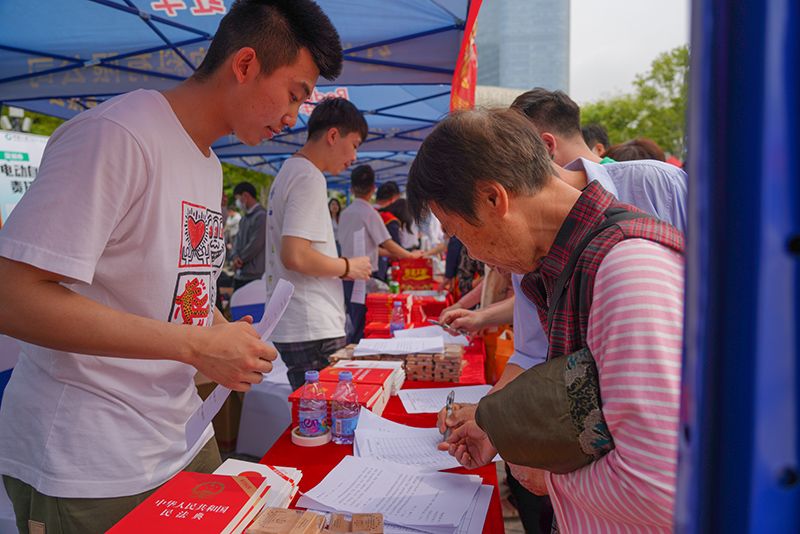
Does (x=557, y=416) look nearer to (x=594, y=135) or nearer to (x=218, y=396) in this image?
(x=218, y=396)

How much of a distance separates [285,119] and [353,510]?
3.33ft

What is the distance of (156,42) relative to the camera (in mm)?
4961

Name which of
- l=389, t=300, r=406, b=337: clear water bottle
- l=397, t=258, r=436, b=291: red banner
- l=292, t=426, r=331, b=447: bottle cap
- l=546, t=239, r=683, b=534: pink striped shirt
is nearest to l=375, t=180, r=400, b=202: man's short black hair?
l=397, t=258, r=436, b=291: red banner

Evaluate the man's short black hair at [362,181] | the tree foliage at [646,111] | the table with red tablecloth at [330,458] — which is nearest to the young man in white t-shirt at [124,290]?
the table with red tablecloth at [330,458]

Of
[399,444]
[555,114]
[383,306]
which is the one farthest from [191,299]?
[383,306]

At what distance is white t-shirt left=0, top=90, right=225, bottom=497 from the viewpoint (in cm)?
103

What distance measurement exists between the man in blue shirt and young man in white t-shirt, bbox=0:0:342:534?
707mm

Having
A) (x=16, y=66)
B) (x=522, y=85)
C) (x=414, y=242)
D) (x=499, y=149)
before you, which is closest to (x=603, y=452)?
(x=499, y=149)

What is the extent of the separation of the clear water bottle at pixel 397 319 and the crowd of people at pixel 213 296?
1406 millimetres

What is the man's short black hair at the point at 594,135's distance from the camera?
370cm

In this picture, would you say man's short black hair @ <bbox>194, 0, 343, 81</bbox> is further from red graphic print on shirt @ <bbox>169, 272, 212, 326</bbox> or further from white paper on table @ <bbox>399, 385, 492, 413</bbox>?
white paper on table @ <bbox>399, 385, 492, 413</bbox>

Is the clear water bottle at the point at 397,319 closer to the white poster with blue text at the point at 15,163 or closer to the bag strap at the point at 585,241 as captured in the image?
the bag strap at the point at 585,241

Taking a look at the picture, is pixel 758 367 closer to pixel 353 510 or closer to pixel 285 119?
pixel 353 510

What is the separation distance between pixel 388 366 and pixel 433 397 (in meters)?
0.25
